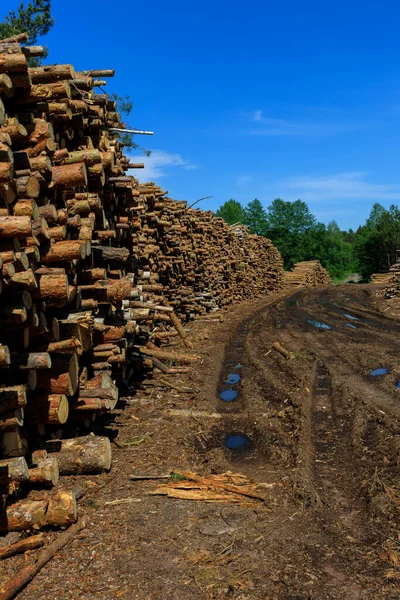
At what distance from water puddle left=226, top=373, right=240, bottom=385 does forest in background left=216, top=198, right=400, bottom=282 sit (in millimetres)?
42049

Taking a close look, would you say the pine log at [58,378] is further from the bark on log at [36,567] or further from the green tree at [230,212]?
the green tree at [230,212]

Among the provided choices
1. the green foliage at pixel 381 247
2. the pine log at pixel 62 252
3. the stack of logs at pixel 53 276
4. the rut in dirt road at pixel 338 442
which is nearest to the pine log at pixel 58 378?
the stack of logs at pixel 53 276

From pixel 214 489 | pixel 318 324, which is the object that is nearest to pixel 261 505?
pixel 214 489

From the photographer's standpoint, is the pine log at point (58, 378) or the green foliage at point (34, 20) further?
the green foliage at point (34, 20)

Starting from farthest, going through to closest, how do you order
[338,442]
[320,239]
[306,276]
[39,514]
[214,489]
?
[320,239], [306,276], [338,442], [214,489], [39,514]

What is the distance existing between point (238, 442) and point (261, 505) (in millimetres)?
1938

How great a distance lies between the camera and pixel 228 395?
31.0ft

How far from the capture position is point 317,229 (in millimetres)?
61562

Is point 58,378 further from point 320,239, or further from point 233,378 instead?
point 320,239

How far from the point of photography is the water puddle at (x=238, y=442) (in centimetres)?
691

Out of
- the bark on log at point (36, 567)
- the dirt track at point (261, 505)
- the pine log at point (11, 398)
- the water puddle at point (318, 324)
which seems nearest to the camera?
the bark on log at point (36, 567)

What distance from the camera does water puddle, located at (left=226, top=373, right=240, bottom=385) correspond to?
1037cm

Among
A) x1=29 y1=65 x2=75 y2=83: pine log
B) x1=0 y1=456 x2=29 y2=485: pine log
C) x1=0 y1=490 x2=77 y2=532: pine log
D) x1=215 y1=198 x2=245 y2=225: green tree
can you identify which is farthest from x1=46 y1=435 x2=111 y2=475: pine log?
x1=215 y1=198 x2=245 y2=225: green tree

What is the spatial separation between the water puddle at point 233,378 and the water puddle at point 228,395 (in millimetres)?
646
